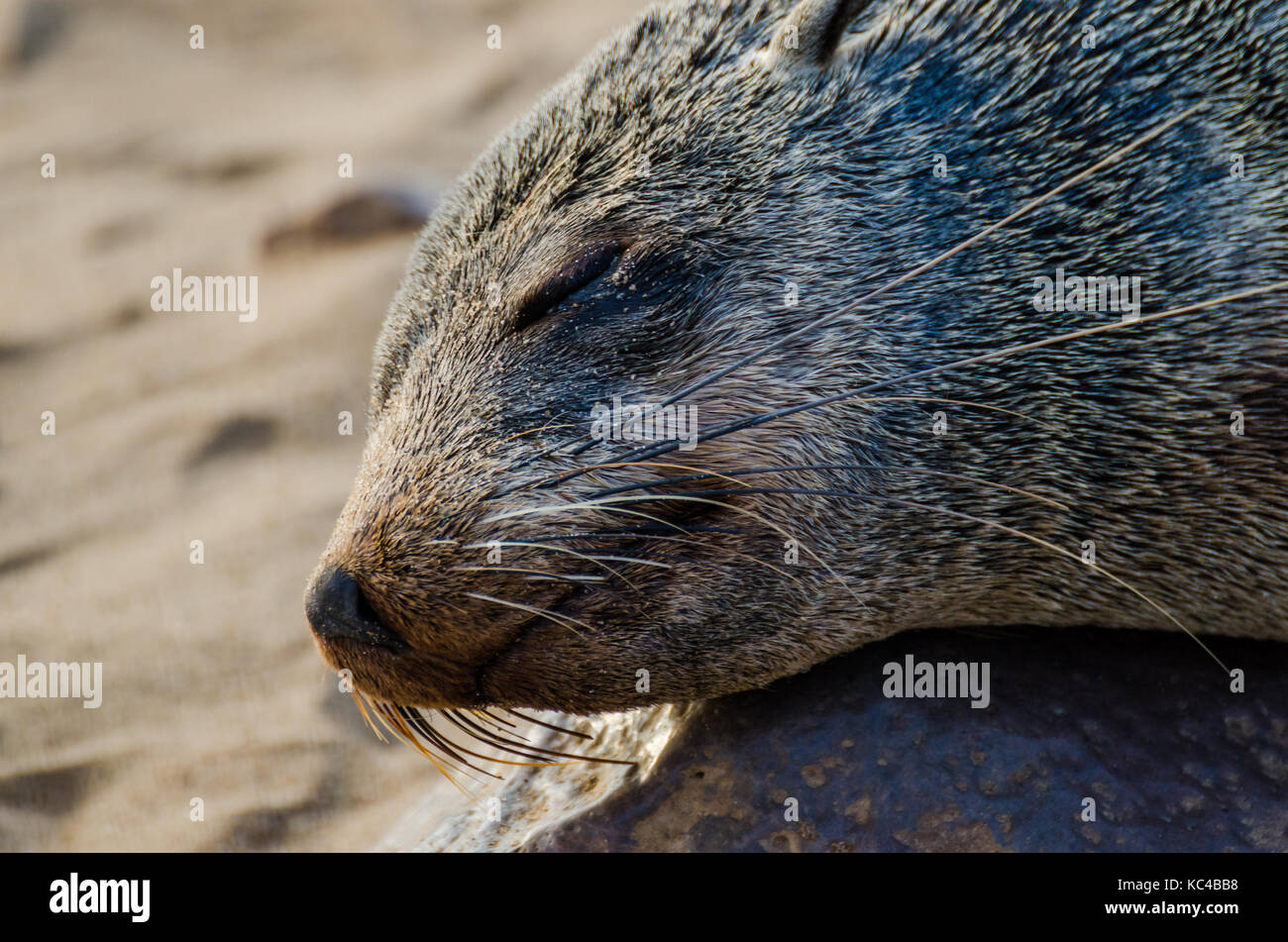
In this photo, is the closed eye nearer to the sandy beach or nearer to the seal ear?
the seal ear

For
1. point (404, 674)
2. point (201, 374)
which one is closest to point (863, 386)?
point (404, 674)

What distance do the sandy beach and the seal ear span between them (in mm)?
2188

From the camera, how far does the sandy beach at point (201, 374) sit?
4285 millimetres

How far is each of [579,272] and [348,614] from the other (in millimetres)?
892

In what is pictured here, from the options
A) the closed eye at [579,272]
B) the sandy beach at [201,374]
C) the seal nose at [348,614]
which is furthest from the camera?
the sandy beach at [201,374]

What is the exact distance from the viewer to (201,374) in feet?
21.5

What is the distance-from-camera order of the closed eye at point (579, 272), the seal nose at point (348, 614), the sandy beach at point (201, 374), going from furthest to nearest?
the sandy beach at point (201, 374), the closed eye at point (579, 272), the seal nose at point (348, 614)

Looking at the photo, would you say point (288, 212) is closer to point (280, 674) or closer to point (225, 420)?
point (225, 420)

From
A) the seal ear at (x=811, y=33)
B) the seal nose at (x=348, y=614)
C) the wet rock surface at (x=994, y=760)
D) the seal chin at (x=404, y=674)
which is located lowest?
the wet rock surface at (x=994, y=760)

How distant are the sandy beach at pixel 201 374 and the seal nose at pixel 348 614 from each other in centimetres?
114

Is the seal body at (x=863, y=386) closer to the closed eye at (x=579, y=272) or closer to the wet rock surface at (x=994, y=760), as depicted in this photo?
the closed eye at (x=579, y=272)

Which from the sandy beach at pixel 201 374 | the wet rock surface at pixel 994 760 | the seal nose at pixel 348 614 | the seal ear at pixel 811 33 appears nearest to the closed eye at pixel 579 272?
the seal ear at pixel 811 33

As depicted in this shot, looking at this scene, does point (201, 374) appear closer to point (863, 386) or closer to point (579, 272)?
point (579, 272)

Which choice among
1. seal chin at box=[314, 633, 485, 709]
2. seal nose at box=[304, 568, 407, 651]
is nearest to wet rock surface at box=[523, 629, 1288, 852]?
seal chin at box=[314, 633, 485, 709]
